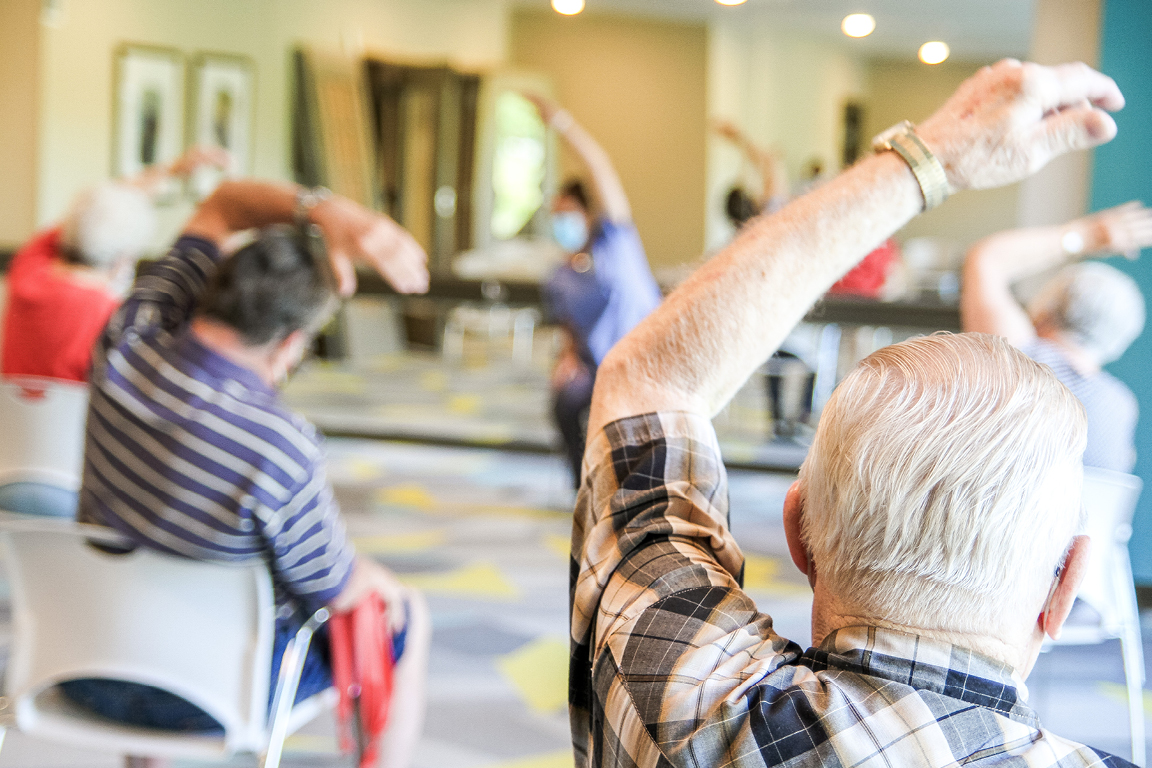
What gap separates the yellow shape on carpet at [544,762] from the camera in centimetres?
240

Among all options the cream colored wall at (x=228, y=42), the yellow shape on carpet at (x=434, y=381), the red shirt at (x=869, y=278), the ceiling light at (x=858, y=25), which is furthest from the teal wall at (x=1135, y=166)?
the cream colored wall at (x=228, y=42)

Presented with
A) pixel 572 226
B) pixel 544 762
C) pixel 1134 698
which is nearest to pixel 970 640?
pixel 544 762

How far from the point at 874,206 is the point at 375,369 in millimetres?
8939

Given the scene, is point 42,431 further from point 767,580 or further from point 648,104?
point 648,104

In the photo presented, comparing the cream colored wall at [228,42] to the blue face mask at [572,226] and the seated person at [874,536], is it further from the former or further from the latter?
the seated person at [874,536]

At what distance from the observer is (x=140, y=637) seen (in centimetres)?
155

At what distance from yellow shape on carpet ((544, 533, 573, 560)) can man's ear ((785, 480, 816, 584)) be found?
10.8 ft

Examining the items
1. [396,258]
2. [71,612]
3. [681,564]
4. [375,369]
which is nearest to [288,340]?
[396,258]

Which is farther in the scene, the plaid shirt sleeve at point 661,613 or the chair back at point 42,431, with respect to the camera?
the chair back at point 42,431

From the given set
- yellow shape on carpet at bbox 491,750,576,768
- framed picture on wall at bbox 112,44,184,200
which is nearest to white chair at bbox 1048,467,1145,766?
yellow shape on carpet at bbox 491,750,576,768

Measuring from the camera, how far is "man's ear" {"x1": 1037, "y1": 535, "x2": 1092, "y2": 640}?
0.70m

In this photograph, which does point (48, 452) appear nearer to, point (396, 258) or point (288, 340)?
point (288, 340)

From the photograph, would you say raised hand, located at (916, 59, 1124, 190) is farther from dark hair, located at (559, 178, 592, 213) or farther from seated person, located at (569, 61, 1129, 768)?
dark hair, located at (559, 178, 592, 213)

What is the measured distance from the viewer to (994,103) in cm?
80
